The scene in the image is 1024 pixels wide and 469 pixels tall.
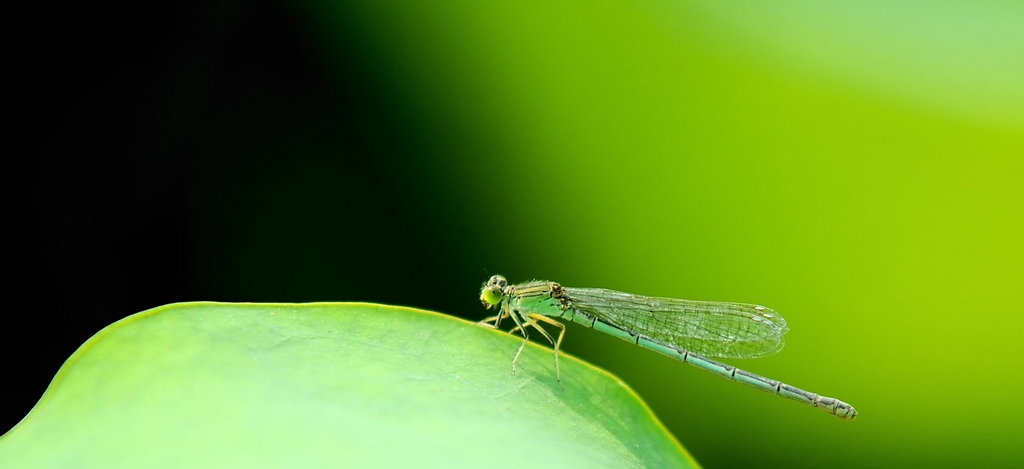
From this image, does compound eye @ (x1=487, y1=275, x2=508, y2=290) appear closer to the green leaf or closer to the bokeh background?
the bokeh background

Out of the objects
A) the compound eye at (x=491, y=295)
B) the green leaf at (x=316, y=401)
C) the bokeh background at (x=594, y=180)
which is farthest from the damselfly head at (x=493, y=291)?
the green leaf at (x=316, y=401)

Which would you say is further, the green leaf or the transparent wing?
the transparent wing

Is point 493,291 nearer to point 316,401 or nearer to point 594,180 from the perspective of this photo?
point 594,180

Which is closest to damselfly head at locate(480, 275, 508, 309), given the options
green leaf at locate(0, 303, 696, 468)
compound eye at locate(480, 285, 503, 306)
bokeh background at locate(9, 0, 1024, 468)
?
compound eye at locate(480, 285, 503, 306)

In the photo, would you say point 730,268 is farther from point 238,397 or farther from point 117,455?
point 117,455

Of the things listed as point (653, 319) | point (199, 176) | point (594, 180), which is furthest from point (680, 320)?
point (199, 176)
